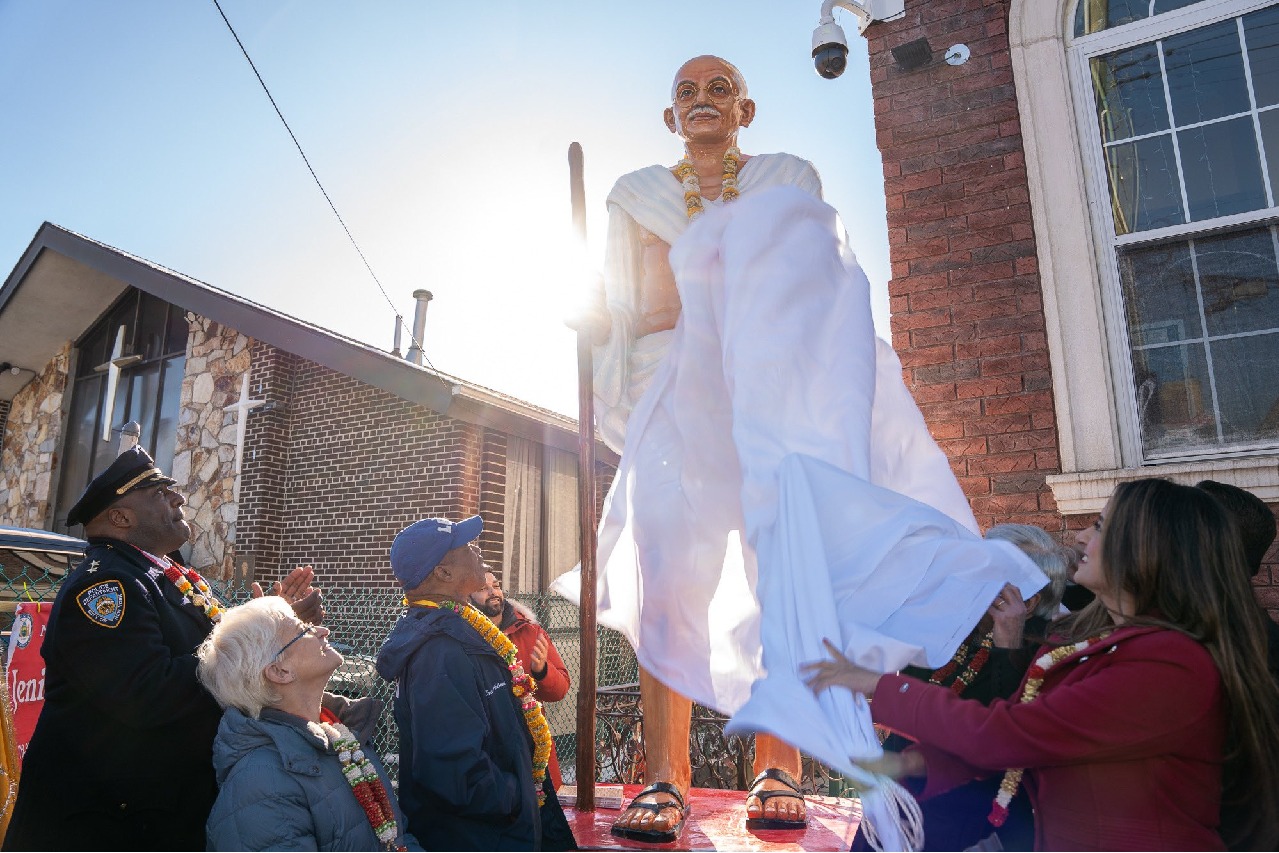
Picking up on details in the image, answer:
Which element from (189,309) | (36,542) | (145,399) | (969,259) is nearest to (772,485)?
(969,259)

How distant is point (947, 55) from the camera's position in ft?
15.5

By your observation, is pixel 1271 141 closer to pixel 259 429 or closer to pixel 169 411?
pixel 259 429

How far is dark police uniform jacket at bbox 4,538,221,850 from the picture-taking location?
2363 mm

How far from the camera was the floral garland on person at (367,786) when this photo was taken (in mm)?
2359

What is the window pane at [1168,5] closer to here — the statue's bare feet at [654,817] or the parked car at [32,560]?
the statue's bare feet at [654,817]

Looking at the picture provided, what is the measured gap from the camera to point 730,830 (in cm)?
254

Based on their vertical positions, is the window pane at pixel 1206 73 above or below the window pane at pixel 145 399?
below

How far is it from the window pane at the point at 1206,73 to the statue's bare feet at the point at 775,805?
12.6ft

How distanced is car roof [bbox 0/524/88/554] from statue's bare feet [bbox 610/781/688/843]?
438cm

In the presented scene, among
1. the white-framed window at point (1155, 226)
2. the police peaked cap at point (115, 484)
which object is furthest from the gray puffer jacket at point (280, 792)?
the white-framed window at point (1155, 226)

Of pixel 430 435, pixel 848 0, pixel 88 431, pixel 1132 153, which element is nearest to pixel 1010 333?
pixel 1132 153

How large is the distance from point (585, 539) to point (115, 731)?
1.47 metres

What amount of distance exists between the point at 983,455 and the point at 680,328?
226 cm

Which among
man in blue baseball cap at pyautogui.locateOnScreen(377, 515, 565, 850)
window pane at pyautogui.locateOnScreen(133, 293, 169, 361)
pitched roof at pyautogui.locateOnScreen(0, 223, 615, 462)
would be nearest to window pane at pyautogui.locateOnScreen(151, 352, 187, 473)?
window pane at pyautogui.locateOnScreen(133, 293, 169, 361)
